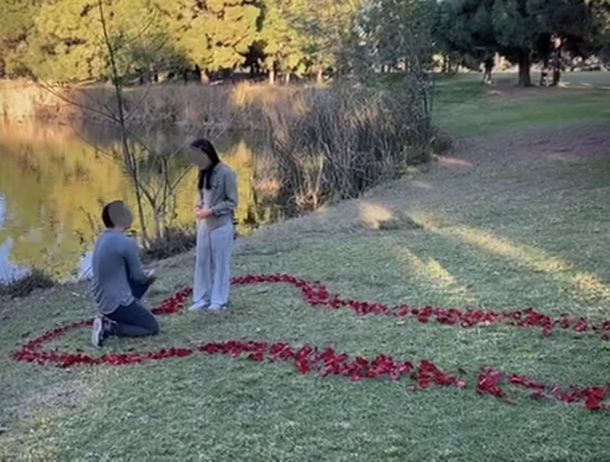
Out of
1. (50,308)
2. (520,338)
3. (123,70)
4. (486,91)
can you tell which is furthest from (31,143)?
(520,338)

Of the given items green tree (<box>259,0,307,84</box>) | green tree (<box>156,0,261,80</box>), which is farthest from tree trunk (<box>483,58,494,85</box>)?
green tree (<box>156,0,261,80</box>)

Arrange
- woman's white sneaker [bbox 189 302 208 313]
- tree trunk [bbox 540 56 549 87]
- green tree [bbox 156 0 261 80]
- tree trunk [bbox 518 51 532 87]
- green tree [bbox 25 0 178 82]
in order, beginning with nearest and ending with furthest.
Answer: woman's white sneaker [bbox 189 302 208 313]
green tree [bbox 25 0 178 82]
tree trunk [bbox 518 51 532 87]
tree trunk [bbox 540 56 549 87]
green tree [bbox 156 0 261 80]

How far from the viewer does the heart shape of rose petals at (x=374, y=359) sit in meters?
4.87

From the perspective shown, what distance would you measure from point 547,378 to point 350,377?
3.91 feet

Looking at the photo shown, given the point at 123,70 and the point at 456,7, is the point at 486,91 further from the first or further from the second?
the point at 123,70

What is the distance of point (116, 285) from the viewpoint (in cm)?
658

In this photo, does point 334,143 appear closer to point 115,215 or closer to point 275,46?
point 115,215

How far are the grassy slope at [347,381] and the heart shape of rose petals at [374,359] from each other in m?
0.12

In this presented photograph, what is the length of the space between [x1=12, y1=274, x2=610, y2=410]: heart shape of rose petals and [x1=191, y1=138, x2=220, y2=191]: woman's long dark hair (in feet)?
3.91

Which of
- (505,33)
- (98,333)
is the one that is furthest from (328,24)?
(98,333)

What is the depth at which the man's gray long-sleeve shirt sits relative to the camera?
6.48 meters

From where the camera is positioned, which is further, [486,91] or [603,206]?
[486,91]

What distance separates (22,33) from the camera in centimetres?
4022

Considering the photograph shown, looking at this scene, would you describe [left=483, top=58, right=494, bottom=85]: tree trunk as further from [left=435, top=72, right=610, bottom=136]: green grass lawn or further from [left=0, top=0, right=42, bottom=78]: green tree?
[left=0, top=0, right=42, bottom=78]: green tree
